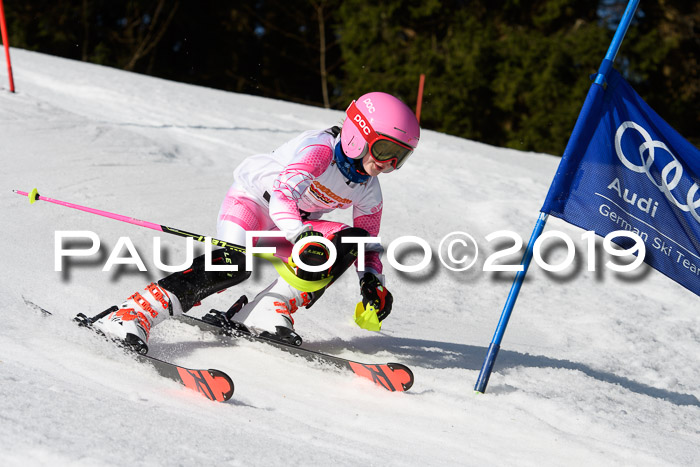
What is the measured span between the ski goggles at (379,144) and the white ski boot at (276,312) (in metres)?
0.90

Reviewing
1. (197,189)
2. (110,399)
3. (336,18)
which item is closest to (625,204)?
(110,399)

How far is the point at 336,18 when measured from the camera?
85.7ft

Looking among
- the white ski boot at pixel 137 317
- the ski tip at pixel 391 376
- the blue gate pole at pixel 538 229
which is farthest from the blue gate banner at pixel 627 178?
the white ski boot at pixel 137 317

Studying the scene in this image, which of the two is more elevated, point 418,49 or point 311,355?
point 311,355

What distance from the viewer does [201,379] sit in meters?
3.25

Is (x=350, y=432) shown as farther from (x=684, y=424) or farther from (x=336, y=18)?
(x=336, y=18)

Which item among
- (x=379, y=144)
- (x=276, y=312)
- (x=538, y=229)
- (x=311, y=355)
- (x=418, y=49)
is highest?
(x=379, y=144)

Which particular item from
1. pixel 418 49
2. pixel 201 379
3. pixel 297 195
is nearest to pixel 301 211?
pixel 297 195

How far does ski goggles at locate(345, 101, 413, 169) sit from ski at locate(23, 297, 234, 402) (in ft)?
4.29

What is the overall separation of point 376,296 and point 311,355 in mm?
471

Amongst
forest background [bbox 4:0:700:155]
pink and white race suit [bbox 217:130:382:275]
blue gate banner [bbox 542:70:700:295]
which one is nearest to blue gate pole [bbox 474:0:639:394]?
blue gate banner [bbox 542:70:700:295]

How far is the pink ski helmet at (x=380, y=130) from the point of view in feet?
12.0

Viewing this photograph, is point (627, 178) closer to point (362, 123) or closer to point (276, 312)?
point (362, 123)

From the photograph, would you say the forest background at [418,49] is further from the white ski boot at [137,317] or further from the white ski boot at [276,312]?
the white ski boot at [137,317]
